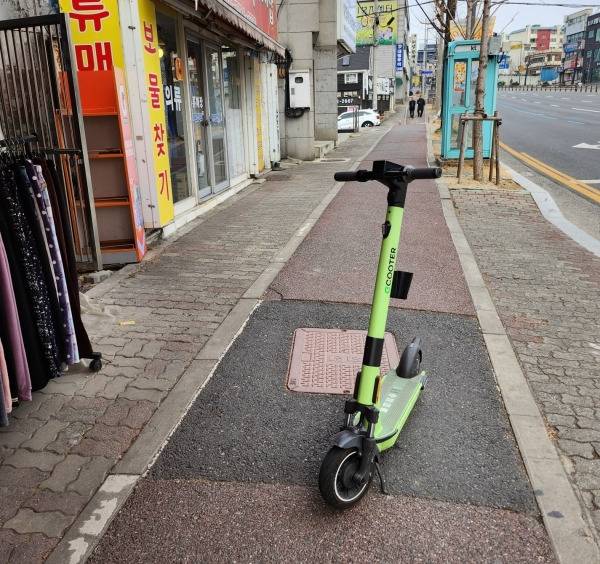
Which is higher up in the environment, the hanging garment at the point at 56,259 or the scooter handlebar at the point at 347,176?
the scooter handlebar at the point at 347,176

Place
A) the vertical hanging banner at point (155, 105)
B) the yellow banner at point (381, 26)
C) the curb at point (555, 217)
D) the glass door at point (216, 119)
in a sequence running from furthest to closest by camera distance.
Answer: the yellow banner at point (381, 26), the glass door at point (216, 119), the curb at point (555, 217), the vertical hanging banner at point (155, 105)

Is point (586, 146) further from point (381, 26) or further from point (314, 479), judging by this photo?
point (381, 26)

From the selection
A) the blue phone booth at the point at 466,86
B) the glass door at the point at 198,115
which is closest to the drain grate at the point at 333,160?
the blue phone booth at the point at 466,86

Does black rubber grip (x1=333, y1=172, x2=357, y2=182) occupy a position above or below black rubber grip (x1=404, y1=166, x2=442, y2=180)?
below

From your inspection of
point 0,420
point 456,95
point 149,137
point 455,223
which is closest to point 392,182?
point 0,420

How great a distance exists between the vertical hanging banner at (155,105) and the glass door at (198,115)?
1749 millimetres

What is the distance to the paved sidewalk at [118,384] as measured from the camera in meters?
2.57

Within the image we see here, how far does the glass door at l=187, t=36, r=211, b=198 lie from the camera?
27.9ft

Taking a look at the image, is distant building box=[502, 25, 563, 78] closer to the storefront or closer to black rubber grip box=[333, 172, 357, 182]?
the storefront

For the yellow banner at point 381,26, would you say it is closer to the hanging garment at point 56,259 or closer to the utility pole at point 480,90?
the utility pole at point 480,90

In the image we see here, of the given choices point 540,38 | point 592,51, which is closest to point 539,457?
point 592,51

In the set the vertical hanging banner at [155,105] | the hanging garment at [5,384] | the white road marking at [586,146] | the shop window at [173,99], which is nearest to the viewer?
the hanging garment at [5,384]

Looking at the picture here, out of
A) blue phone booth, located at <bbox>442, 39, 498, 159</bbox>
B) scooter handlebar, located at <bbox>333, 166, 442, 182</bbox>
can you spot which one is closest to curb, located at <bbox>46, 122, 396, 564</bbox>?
scooter handlebar, located at <bbox>333, 166, 442, 182</bbox>

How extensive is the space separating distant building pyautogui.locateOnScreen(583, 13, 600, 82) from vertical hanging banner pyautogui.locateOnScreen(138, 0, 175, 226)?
13277cm
